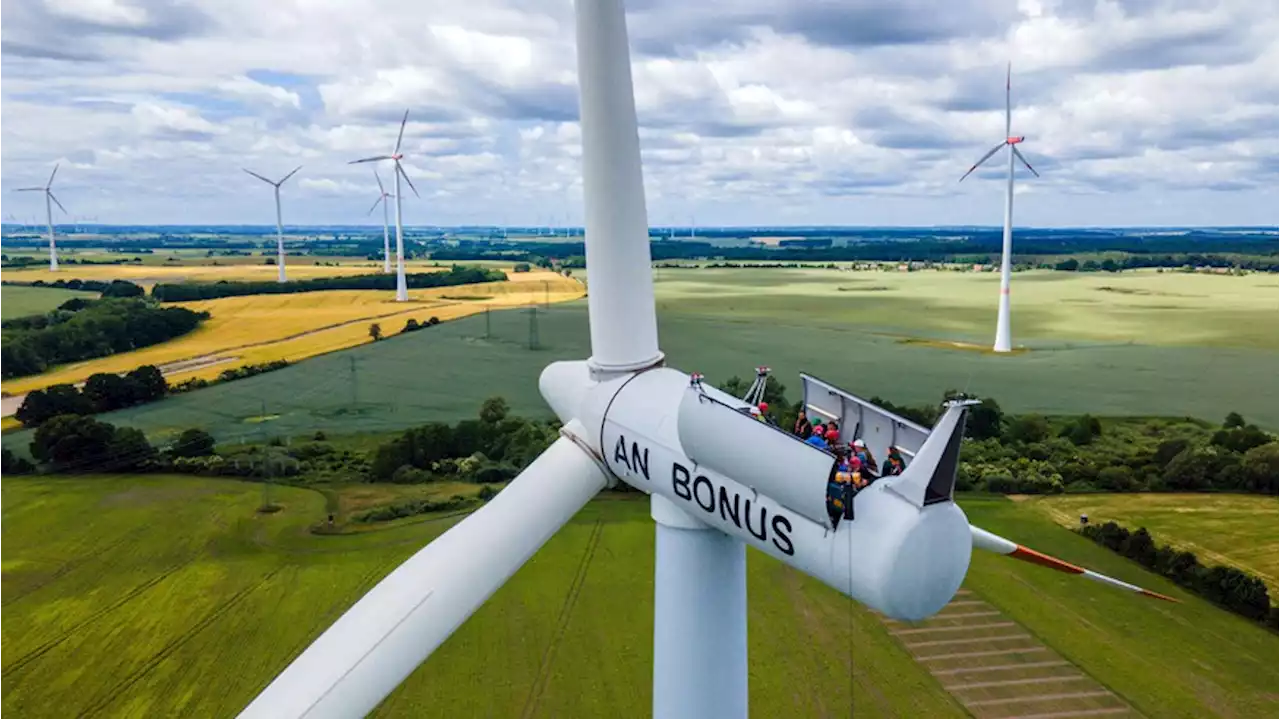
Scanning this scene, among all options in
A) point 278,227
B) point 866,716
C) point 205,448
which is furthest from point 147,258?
point 866,716

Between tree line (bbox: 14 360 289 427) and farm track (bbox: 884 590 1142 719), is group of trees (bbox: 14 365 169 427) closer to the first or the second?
tree line (bbox: 14 360 289 427)

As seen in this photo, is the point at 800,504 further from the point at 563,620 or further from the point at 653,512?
the point at 563,620

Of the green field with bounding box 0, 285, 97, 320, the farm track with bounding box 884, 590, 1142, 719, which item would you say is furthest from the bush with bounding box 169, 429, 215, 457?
the farm track with bounding box 884, 590, 1142, 719

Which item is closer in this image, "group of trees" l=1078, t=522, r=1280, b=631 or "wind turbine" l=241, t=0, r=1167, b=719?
"wind turbine" l=241, t=0, r=1167, b=719

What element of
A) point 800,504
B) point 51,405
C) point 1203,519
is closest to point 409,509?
point 51,405

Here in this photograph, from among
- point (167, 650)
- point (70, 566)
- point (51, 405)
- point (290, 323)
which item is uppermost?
point (290, 323)

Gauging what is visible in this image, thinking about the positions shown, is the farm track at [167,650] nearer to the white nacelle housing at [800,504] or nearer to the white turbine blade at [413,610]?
the white turbine blade at [413,610]
